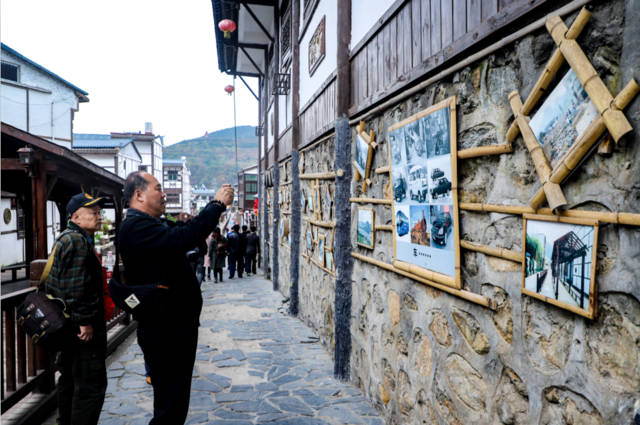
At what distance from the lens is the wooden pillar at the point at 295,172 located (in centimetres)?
874

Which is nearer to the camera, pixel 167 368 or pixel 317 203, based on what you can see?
pixel 167 368

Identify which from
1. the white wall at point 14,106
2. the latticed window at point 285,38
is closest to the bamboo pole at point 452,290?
the latticed window at point 285,38

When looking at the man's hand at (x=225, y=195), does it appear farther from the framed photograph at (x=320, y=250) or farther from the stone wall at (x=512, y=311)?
the framed photograph at (x=320, y=250)

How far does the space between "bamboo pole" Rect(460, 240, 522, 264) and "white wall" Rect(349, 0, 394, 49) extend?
2543mm

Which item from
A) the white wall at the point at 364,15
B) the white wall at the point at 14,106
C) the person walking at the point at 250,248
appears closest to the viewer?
the white wall at the point at 364,15

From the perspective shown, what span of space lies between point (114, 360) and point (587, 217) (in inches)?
246

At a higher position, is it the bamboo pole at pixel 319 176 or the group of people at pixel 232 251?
the bamboo pole at pixel 319 176

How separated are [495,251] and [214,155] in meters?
137

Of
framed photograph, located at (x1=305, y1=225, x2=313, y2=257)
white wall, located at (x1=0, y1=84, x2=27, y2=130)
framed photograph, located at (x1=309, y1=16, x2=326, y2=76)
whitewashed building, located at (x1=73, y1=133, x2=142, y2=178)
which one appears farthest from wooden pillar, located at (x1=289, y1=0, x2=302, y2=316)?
whitewashed building, located at (x1=73, y1=133, x2=142, y2=178)

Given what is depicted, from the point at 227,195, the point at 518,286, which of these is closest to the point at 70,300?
the point at 227,195

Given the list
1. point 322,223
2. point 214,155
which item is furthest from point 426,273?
point 214,155

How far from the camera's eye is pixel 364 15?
474 centimetres

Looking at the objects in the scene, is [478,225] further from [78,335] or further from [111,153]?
[111,153]

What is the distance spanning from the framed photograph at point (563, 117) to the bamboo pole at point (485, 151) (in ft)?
0.75
